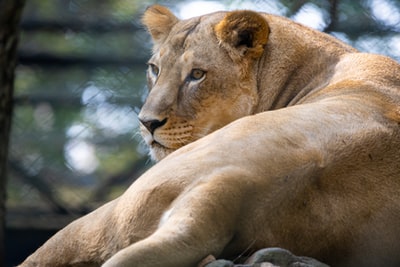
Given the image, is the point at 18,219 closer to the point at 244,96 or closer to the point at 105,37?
the point at 105,37

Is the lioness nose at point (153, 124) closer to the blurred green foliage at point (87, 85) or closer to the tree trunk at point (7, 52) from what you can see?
the tree trunk at point (7, 52)

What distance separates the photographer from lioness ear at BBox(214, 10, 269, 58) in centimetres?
434

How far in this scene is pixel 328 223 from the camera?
3.02 metres

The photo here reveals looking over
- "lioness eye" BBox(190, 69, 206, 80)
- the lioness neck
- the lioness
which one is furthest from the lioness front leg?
"lioness eye" BBox(190, 69, 206, 80)

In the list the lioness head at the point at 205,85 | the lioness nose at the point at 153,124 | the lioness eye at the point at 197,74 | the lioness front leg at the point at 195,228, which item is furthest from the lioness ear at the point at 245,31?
the lioness front leg at the point at 195,228

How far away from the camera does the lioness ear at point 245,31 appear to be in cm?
434

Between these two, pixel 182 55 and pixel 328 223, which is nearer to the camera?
pixel 328 223

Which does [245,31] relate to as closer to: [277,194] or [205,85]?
[205,85]

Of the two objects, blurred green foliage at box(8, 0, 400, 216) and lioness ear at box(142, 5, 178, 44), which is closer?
lioness ear at box(142, 5, 178, 44)

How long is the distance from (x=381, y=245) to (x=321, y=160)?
0.32m

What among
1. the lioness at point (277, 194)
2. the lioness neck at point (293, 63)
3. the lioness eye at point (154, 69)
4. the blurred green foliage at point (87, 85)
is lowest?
the blurred green foliage at point (87, 85)

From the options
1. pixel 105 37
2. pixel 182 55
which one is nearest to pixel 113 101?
pixel 105 37

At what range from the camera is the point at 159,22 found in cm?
479

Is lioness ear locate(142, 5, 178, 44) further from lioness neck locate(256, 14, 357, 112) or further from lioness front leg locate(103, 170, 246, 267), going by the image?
lioness front leg locate(103, 170, 246, 267)
